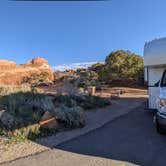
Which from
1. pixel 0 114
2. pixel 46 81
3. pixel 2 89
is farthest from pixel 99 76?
pixel 0 114

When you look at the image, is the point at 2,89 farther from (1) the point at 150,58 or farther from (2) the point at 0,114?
(1) the point at 150,58

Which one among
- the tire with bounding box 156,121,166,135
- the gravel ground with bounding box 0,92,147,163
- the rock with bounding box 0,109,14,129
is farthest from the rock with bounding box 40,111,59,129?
the tire with bounding box 156,121,166,135

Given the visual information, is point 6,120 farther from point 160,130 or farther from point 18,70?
point 18,70

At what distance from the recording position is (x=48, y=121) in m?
7.09

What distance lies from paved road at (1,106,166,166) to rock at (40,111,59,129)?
1.18 meters

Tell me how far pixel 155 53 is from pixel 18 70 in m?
17.8

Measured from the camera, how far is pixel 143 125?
7504mm

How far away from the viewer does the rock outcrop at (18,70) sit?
894 inches

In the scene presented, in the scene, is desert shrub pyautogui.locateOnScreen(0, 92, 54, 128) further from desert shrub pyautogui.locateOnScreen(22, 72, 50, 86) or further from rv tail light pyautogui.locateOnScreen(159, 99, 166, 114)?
desert shrub pyautogui.locateOnScreen(22, 72, 50, 86)

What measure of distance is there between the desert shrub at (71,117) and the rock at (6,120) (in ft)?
4.50

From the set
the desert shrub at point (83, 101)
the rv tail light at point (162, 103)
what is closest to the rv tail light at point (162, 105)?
the rv tail light at point (162, 103)

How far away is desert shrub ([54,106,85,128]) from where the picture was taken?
7.43m

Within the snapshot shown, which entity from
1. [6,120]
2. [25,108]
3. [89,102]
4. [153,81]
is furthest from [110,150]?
[89,102]

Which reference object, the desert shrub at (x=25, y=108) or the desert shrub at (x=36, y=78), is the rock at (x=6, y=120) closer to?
the desert shrub at (x=25, y=108)
